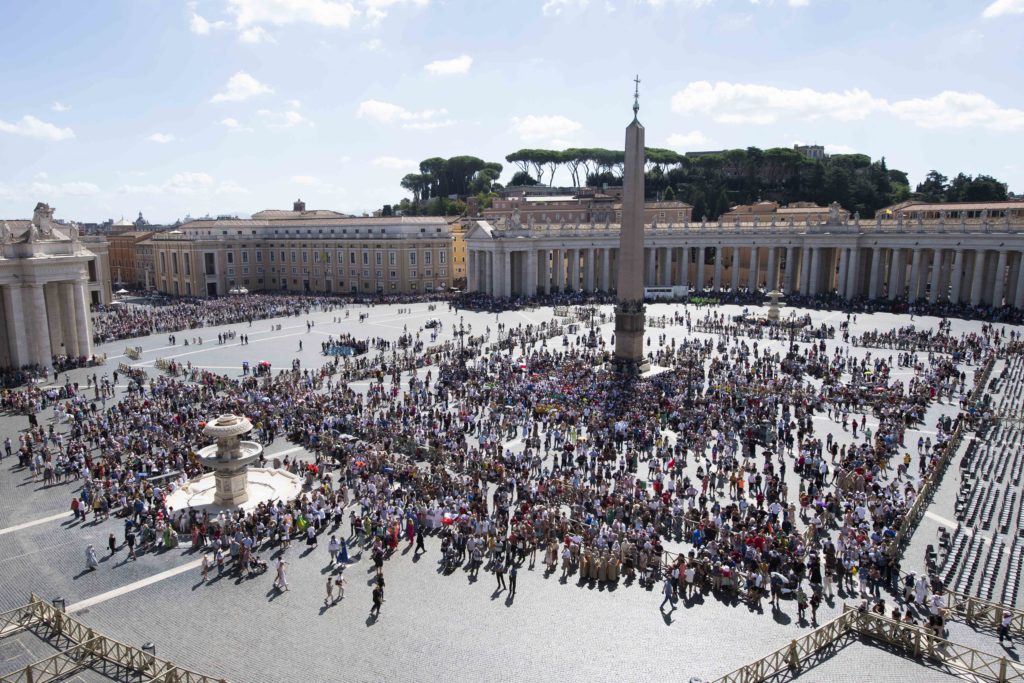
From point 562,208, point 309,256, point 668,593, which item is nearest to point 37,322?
point 668,593

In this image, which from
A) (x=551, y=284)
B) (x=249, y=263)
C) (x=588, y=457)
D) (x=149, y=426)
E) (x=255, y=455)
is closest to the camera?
(x=255, y=455)

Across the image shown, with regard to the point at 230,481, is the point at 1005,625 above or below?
above

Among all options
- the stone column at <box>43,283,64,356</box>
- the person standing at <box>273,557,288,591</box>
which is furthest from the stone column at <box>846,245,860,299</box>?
the stone column at <box>43,283,64,356</box>

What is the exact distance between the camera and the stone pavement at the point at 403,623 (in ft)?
39.2

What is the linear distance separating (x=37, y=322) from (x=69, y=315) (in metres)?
2.57

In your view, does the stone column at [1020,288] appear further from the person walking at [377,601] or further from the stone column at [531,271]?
the person walking at [377,601]

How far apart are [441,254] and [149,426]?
1995 inches

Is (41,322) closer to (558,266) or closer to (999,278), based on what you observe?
(558,266)

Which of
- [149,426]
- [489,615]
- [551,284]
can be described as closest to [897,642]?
[489,615]

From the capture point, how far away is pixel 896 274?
55906mm

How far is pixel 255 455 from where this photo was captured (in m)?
19.3

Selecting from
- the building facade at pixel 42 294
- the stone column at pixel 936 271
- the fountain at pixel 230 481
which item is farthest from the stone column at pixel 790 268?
the building facade at pixel 42 294

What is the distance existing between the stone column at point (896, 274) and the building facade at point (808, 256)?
0.08m

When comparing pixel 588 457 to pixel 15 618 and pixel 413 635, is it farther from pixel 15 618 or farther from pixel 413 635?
pixel 15 618
